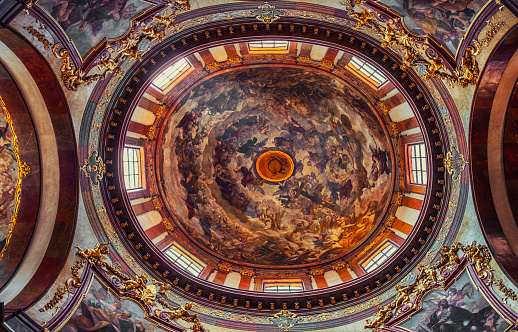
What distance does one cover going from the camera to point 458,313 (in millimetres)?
15227

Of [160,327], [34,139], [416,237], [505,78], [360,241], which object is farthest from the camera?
[360,241]

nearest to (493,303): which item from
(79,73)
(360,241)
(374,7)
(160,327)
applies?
(360,241)

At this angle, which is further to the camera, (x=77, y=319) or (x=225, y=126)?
(x=225, y=126)

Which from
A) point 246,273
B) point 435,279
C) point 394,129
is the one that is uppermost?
point 394,129

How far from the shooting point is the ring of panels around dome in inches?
630

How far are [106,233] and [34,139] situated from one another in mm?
4821

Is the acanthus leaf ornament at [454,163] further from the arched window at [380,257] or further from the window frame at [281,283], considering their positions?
the window frame at [281,283]

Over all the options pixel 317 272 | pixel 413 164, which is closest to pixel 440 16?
pixel 413 164

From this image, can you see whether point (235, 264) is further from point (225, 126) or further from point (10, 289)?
point (10, 289)

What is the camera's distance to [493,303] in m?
14.4

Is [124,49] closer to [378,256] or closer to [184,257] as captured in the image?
[184,257]

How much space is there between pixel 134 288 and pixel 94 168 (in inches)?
210

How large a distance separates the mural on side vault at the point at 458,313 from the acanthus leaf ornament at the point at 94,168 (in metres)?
14.3

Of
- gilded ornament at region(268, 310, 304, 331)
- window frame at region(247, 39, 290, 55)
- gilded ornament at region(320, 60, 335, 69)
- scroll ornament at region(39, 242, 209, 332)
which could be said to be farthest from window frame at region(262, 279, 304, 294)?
window frame at region(247, 39, 290, 55)
